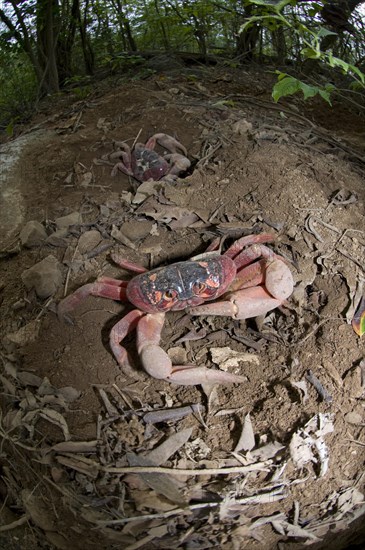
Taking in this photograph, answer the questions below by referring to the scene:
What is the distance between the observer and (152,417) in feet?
7.31

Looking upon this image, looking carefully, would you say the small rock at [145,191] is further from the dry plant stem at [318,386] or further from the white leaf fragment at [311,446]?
the white leaf fragment at [311,446]

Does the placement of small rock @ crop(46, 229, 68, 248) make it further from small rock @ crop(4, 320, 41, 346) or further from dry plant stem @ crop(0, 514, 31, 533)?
dry plant stem @ crop(0, 514, 31, 533)

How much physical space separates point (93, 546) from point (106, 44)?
733cm

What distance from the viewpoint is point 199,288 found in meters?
2.46

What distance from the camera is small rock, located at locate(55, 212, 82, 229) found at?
10.4 feet

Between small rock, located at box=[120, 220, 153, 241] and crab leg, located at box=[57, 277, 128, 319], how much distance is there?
0.50 meters

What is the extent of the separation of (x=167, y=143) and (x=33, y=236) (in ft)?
4.91

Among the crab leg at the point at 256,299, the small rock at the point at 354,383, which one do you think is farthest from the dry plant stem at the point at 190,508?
the crab leg at the point at 256,299

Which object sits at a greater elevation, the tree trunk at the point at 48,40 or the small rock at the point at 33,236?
the tree trunk at the point at 48,40

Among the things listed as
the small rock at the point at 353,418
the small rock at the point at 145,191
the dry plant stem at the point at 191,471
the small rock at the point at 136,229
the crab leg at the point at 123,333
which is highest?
the small rock at the point at 145,191

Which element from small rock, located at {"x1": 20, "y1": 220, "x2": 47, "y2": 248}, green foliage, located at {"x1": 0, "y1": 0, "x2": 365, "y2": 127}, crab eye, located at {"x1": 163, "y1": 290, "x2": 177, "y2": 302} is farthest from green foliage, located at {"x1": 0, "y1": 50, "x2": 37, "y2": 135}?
crab eye, located at {"x1": 163, "y1": 290, "x2": 177, "y2": 302}

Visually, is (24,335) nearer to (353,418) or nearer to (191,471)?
(191,471)

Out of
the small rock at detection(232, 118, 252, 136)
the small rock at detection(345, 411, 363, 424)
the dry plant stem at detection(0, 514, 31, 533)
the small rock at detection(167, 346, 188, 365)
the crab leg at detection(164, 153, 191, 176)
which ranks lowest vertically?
the dry plant stem at detection(0, 514, 31, 533)

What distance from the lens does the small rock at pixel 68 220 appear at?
3.18 meters
